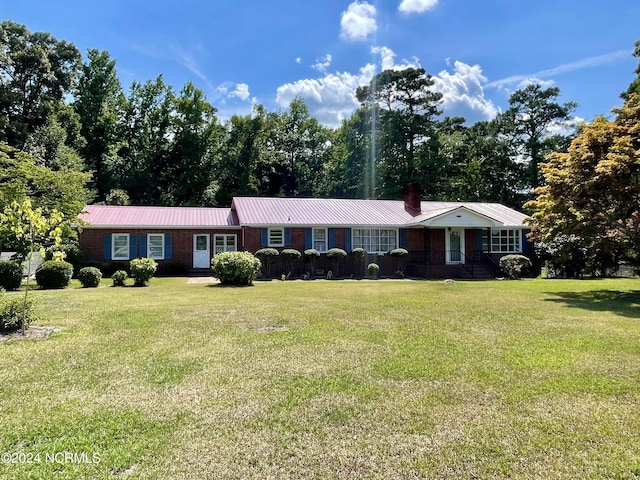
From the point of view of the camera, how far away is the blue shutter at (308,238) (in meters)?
22.0

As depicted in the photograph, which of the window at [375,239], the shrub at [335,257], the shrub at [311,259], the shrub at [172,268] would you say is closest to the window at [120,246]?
the shrub at [172,268]

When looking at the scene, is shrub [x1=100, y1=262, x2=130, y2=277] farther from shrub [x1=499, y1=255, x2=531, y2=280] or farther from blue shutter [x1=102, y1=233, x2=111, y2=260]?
shrub [x1=499, y1=255, x2=531, y2=280]

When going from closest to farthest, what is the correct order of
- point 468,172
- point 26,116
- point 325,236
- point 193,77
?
point 325,236 → point 26,116 → point 193,77 → point 468,172

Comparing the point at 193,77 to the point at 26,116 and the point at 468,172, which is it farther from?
the point at 468,172

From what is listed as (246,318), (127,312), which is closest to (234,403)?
(246,318)

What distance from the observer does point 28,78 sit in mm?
34062

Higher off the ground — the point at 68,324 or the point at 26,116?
the point at 26,116

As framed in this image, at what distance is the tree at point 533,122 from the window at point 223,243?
30.2m

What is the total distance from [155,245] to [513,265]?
1907cm

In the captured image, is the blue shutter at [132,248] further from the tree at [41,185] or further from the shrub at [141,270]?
the shrub at [141,270]

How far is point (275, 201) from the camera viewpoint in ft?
84.5

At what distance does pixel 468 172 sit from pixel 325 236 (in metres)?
26.3

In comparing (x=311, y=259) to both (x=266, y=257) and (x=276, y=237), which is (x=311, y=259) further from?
(x=266, y=257)

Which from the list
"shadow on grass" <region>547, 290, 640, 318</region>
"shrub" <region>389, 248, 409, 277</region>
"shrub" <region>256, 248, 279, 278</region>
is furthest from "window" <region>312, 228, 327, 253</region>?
"shadow on grass" <region>547, 290, 640, 318</region>
